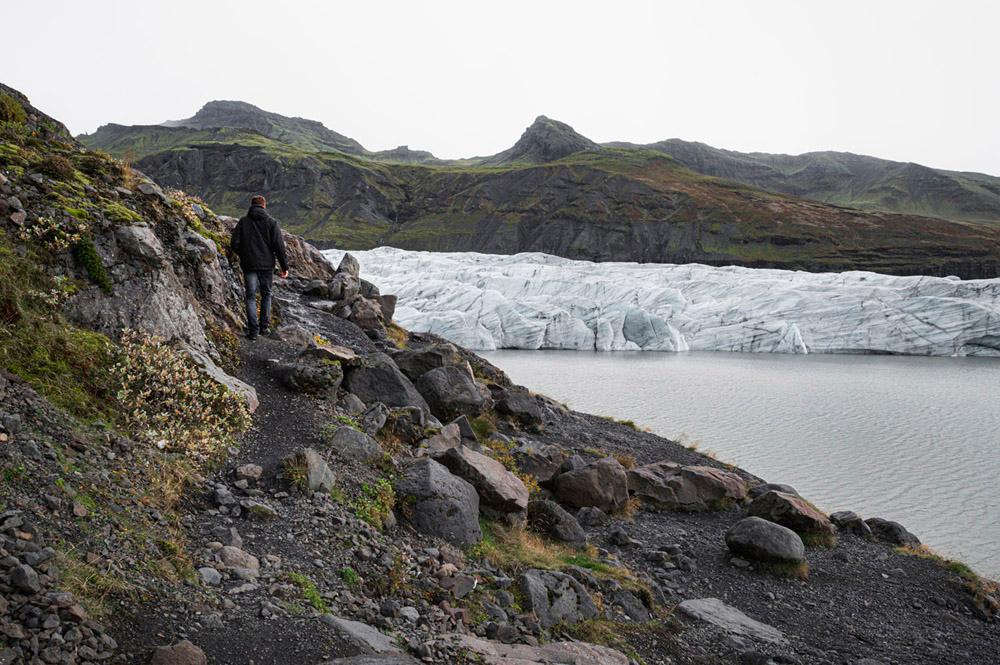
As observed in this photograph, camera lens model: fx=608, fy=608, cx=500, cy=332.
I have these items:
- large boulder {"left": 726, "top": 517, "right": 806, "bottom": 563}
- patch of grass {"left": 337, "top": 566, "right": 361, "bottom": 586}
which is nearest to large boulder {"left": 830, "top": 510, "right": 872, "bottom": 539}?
large boulder {"left": 726, "top": 517, "right": 806, "bottom": 563}

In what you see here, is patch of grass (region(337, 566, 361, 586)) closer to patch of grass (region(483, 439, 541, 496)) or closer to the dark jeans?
patch of grass (region(483, 439, 541, 496))

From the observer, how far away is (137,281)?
8641 millimetres

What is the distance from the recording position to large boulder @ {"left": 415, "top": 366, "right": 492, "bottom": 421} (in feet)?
43.9

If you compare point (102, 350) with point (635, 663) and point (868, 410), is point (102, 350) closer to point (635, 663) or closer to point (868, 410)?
point (635, 663)

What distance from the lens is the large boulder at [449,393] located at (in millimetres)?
13391

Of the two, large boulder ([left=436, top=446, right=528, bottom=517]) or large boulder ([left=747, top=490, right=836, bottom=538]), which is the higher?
large boulder ([left=436, top=446, right=528, bottom=517])

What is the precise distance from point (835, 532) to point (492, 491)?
8765 millimetres

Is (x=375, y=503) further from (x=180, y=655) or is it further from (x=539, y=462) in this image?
(x=539, y=462)

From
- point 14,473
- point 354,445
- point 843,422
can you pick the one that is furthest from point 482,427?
point 843,422

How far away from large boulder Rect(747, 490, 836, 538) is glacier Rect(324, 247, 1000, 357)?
4500 centimetres

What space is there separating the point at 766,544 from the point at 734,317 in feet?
185

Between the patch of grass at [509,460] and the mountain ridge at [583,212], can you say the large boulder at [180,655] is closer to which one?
the patch of grass at [509,460]

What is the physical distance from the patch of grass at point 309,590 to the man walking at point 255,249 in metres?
6.71

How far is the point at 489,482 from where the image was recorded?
31.1 feet
